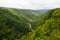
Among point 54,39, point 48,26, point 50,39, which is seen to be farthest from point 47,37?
point 48,26

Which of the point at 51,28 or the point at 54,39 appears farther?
the point at 51,28

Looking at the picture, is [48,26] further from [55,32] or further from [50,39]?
[50,39]

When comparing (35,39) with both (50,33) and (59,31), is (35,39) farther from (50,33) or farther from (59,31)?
(59,31)

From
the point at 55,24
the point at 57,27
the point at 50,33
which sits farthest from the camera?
the point at 55,24

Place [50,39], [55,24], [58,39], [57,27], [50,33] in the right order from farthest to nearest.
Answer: [55,24] < [57,27] < [50,33] < [50,39] < [58,39]

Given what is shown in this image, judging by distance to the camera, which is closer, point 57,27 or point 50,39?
point 50,39

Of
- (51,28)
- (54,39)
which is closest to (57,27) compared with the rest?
(51,28)

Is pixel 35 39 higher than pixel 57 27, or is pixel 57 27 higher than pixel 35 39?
pixel 57 27

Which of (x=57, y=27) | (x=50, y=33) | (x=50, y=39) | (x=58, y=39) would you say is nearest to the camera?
(x=58, y=39)

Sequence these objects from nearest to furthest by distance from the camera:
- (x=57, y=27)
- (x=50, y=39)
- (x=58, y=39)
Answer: (x=58, y=39)
(x=50, y=39)
(x=57, y=27)
